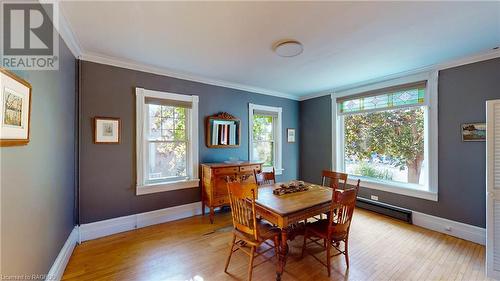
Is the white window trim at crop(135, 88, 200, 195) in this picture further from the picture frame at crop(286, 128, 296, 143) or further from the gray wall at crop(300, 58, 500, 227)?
the gray wall at crop(300, 58, 500, 227)

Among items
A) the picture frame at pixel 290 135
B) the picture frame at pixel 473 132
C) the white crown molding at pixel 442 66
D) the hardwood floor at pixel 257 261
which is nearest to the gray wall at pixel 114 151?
the hardwood floor at pixel 257 261

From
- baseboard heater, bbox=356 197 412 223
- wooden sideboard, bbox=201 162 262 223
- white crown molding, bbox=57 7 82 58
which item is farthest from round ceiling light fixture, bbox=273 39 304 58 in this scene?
baseboard heater, bbox=356 197 412 223

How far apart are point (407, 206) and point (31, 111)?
494 centimetres

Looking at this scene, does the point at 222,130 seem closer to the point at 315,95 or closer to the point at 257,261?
the point at 257,261

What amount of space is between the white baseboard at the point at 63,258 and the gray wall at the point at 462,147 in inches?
190

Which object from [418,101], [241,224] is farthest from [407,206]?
[241,224]

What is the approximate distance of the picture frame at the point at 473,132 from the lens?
266 centimetres

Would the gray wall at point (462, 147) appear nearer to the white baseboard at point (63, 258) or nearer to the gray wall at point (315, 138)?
the gray wall at point (315, 138)

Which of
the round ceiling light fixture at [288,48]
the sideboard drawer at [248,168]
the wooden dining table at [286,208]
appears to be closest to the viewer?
the wooden dining table at [286,208]

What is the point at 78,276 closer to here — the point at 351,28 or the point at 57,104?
the point at 57,104

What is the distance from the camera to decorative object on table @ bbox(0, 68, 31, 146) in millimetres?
1129

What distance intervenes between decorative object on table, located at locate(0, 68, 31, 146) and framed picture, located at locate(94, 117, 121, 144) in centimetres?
154

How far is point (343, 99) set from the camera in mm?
4309

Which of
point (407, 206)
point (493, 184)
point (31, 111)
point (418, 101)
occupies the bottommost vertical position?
point (407, 206)
